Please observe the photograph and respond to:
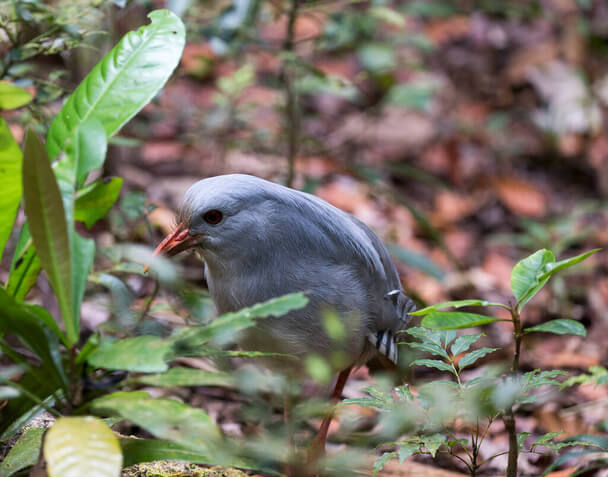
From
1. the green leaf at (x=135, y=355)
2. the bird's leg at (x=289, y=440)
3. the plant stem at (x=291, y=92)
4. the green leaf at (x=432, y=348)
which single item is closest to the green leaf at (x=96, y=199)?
the green leaf at (x=135, y=355)

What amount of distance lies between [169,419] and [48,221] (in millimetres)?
554

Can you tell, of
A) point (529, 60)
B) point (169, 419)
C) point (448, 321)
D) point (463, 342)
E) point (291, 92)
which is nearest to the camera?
point (169, 419)

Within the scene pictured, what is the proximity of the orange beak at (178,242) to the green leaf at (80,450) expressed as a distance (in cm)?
100

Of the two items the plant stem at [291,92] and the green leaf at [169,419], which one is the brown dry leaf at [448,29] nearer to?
the plant stem at [291,92]

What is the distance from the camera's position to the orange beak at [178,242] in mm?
2578

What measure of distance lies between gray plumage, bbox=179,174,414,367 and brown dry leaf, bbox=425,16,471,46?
21.0ft

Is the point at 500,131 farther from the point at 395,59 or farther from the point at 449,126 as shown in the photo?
the point at 395,59

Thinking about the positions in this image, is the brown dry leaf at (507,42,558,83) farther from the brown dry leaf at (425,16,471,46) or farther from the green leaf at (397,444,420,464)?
the green leaf at (397,444,420,464)

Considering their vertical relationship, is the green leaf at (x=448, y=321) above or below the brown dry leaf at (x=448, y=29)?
above

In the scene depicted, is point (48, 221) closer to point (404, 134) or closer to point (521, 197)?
point (521, 197)

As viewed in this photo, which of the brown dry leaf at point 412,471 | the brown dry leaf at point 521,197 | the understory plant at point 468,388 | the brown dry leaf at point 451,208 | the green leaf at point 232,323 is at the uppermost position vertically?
the green leaf at point 232,323

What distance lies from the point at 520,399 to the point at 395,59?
501 cm

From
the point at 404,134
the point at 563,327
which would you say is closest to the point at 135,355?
the point at 563,327

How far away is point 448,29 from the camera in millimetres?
8617
